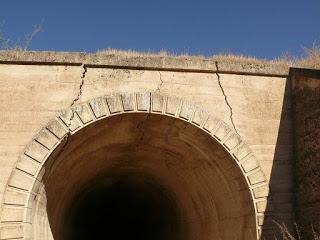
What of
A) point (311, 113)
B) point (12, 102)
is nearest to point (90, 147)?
point (12, 102)


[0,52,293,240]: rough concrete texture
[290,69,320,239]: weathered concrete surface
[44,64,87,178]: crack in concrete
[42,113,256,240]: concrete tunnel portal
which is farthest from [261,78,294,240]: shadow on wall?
[44,64,87,178]: crack in concrete

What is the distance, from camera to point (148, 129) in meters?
8.16

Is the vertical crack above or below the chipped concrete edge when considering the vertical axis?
below

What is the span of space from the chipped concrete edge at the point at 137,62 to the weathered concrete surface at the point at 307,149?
0.67m

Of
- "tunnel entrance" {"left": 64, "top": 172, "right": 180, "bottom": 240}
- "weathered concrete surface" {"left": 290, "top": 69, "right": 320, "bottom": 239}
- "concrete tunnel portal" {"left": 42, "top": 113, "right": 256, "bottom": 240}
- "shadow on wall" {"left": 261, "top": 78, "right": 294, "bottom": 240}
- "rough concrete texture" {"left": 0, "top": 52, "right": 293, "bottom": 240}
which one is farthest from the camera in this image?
"tunnel entrance" {"left": 64, "top": 172, "right": 180, "bottom": 240}

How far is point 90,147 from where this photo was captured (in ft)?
27.0

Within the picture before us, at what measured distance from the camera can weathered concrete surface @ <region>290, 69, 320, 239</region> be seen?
290 inches

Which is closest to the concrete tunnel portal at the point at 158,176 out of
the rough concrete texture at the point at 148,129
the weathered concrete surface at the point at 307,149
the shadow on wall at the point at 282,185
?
the rough concrete texture at the point at 148,129

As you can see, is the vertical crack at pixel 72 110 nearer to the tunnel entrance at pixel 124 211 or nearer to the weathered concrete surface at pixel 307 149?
the tunnel entrance at pixel 124 211

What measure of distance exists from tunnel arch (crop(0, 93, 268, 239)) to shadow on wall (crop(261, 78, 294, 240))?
6.8 inches

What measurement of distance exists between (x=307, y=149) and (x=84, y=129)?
3.64 metres

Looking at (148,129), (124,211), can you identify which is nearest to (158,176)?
(148,129)

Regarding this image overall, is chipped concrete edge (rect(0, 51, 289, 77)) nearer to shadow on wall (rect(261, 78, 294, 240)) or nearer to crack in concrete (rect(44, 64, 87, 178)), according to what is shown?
crack in concrete (rect(44, 64, 87, 178))

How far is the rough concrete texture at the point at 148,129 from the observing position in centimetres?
720
